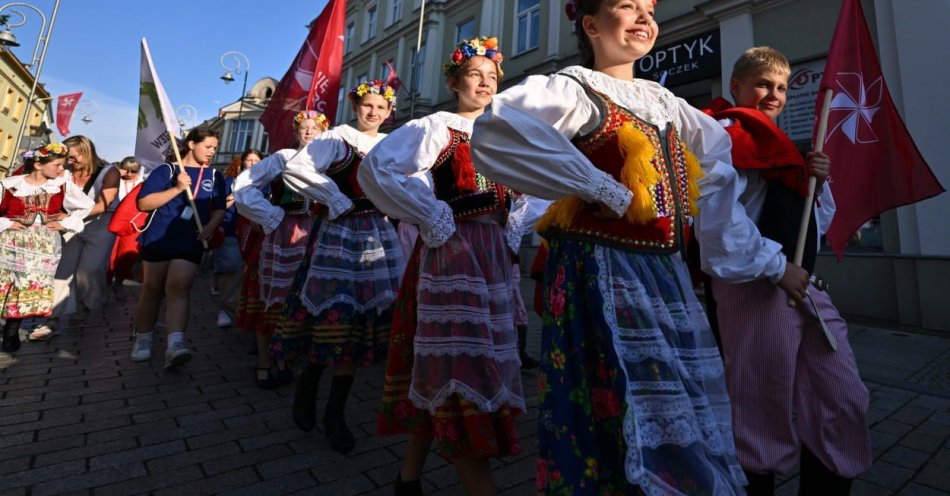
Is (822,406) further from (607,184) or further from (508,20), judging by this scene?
(508,20)

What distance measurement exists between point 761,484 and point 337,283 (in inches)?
90.5

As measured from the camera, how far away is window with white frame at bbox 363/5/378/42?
23.8 metres

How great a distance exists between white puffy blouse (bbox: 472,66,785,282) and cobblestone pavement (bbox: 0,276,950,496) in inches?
54.9

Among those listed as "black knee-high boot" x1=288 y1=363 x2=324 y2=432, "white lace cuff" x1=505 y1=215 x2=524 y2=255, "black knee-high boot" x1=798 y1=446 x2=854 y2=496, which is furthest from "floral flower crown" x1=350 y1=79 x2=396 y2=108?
"black knee-high boot" x1=798 y1=446 x2=854 y2=496

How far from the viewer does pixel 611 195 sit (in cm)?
129

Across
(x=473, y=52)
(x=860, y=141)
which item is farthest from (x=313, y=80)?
(x=860, y=141)

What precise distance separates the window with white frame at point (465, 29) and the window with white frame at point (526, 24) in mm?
2213

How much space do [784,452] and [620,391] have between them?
1.05 meters

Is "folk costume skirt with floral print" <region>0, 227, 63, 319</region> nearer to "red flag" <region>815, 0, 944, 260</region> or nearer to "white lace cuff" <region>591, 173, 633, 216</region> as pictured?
"white lace cuff" <region>591, 173, 633, 216</region>

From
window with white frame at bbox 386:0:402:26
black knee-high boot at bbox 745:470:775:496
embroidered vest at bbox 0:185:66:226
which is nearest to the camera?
black knee-high boot at bbox 745:470:775:496

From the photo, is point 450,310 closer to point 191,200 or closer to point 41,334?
point 191,200

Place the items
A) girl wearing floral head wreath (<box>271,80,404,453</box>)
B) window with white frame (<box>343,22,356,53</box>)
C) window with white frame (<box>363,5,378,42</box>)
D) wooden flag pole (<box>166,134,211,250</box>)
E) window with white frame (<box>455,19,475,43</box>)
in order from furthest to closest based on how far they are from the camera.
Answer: window with white frame (<box>343,22,356,53</box>) → window with white frame (<box>363,5,378,42</box>) → window with white frame (<box>455,19,475,43</box>) → wooden flag pole (<box>166,134,211,250</box>) → girl wearing floral head wreath (<box>271,80,404,453</box>)

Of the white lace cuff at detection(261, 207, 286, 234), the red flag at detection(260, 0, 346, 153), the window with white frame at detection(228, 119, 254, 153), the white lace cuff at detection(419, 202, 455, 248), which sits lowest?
the white lace cuff at detection(419, 202, 455, 248)

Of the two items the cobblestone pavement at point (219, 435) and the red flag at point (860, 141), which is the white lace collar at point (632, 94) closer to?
the red flag at point (860, 141)
